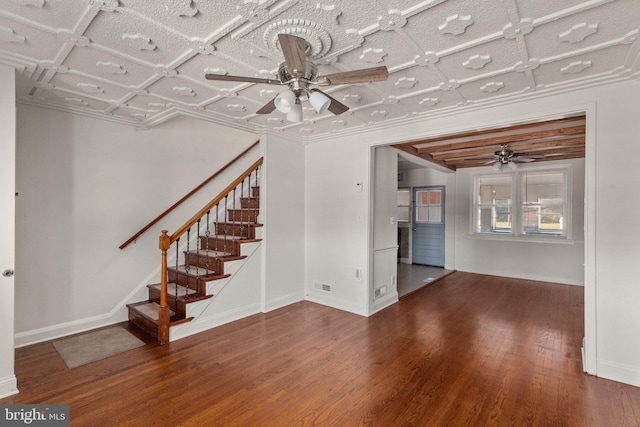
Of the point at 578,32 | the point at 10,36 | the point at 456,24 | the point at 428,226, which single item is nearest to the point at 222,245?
the point at 10,36

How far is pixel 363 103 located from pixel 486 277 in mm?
5332

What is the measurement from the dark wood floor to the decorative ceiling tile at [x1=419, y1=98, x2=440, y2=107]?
2568 millimetres

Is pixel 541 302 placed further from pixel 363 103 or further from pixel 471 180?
pixel 363 103

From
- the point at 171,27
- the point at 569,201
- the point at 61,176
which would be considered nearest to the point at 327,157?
the point at 171,27

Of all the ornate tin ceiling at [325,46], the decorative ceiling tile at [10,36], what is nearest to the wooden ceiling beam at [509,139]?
the ornate tin ceiling at [325,46]

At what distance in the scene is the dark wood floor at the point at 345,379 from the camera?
2.13m

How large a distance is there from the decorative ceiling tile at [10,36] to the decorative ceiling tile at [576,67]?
3926mm

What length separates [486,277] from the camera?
6629 mm

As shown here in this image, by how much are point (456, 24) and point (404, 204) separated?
22.5 feet

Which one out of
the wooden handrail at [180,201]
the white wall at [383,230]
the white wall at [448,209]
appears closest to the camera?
the wooden handrail at [180,201]

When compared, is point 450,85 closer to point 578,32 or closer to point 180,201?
point 578,32

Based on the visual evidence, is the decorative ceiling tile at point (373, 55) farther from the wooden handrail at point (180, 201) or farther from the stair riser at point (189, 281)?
the wooden handrail at point (180, 201)

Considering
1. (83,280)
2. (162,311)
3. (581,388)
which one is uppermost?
(83,280)

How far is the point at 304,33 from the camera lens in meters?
1.93
